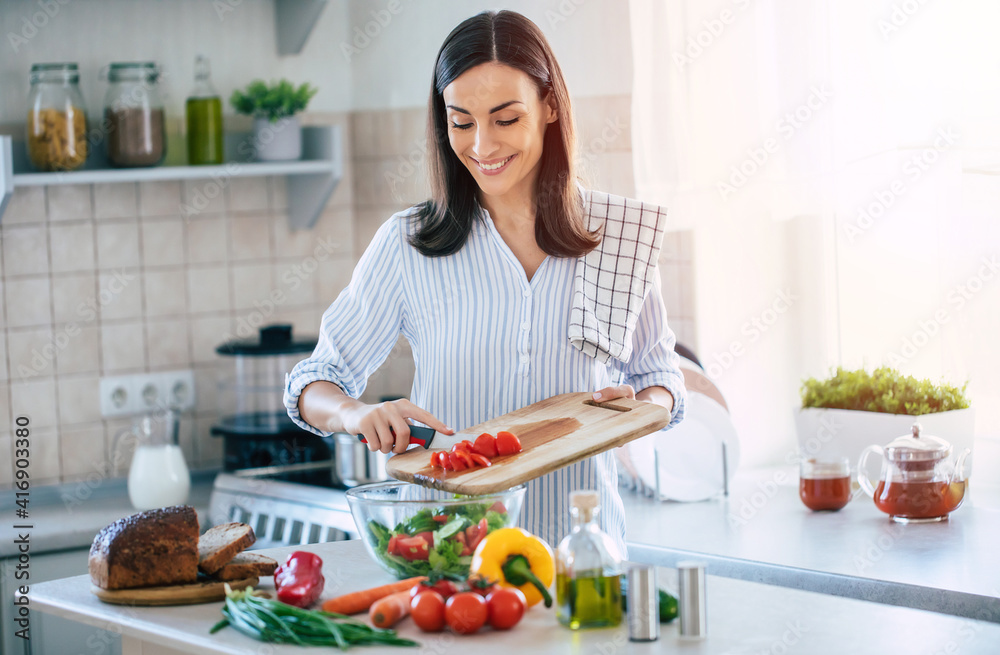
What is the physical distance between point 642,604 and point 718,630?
0.31 ft

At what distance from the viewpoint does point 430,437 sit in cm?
138

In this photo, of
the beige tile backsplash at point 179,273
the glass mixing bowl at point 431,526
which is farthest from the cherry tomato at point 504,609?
the beige tile backsplash at point 179,273

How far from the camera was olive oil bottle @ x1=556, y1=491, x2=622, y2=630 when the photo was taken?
1104 mm

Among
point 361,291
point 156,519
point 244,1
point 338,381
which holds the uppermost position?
point 244,1

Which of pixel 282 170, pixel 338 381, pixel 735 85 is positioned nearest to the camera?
pixel 338 381

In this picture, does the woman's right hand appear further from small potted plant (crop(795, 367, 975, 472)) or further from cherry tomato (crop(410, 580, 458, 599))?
small potted plant (crop(795, 367, 975, 472))

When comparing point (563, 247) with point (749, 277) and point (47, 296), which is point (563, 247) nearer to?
point (749, 277)

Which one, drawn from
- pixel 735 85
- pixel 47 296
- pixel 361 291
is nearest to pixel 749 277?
pixel 735 85

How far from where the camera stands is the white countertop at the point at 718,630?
3.56ft

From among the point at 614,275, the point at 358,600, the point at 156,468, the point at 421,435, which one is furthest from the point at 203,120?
the point at 358,600

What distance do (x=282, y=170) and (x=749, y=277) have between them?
3.57ft

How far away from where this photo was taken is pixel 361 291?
5.19 ft

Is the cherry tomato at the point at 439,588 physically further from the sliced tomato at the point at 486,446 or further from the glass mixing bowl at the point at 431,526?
the sliced tomato at the point at 486,446

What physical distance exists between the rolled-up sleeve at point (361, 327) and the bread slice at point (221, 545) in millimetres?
193
